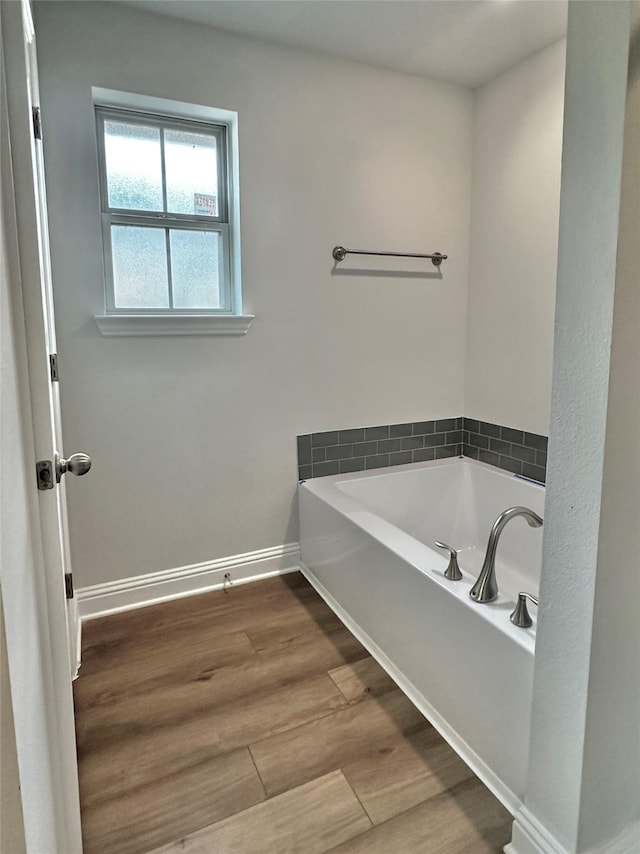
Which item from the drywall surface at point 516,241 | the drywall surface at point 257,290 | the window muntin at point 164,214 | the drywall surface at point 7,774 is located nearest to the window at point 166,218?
the window muntin at point 164,214

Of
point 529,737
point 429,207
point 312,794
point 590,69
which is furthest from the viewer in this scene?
point 429,207

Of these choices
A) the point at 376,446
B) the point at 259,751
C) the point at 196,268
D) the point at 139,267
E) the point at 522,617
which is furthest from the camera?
the point at 376,446

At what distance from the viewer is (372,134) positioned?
2.54 metres

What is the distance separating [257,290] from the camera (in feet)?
7.92

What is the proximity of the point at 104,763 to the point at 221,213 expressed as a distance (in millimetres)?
2139

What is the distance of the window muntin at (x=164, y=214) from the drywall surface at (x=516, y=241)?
1.34 meters

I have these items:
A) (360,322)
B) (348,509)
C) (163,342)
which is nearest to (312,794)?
(348,509)

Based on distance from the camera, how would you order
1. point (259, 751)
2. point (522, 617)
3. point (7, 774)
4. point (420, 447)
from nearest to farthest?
point (7, 774) → point (522, 617) → point (259, 751) → point (420, 447)

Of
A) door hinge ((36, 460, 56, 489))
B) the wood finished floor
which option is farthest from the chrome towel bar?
door hinge ((36, 460, 56, 489))

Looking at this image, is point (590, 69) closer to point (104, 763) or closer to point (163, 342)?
point (163, 342)

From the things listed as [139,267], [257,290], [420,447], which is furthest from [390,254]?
[139,267]

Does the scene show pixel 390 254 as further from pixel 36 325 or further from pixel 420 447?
pixel 36 325

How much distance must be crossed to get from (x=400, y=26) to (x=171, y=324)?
1.54 metres

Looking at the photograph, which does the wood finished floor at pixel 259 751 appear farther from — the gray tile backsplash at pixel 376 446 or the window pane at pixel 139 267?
the window pane at pixel 139 267
